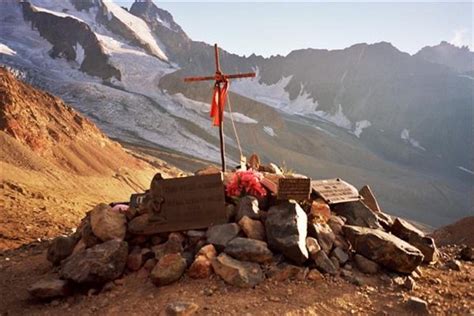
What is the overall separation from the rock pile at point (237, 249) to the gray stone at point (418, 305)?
1009 millimetres

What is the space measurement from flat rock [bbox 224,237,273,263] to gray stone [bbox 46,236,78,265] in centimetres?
318

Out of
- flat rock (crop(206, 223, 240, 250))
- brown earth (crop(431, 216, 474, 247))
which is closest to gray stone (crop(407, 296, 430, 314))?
flat rock (crop(206, 223, 240, 250))

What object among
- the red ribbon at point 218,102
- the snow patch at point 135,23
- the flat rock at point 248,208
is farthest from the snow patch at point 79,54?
the flat rock at point 248,208

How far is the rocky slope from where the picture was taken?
13578 mm

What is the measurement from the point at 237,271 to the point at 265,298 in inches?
23.3

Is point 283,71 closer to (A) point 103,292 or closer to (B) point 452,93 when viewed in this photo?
(B) point 452,93

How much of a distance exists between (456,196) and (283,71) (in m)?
68.0

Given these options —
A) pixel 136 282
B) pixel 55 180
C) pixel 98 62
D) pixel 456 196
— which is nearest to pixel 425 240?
pixel 136 282

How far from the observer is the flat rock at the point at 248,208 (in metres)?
7.62

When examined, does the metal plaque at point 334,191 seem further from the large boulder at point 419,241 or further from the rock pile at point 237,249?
the large boulder at point 419,241

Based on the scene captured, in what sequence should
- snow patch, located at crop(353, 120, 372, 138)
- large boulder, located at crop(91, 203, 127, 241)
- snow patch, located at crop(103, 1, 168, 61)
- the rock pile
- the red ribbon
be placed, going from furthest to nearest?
snow patch, located at crop(103, 1, 168, 61), snow patch, located at crop(353, 120, 372, 138), the red ribbon, large boulder, located at crop(91, 203, 127, 241), the rock pile

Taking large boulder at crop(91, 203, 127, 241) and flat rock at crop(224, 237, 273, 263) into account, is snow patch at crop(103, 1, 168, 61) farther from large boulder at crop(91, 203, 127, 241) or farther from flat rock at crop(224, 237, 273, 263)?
flat rock at crop(224, 237, 273, 263)

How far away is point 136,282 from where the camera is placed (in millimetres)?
6914

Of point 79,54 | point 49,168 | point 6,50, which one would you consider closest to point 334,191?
point 49,168
